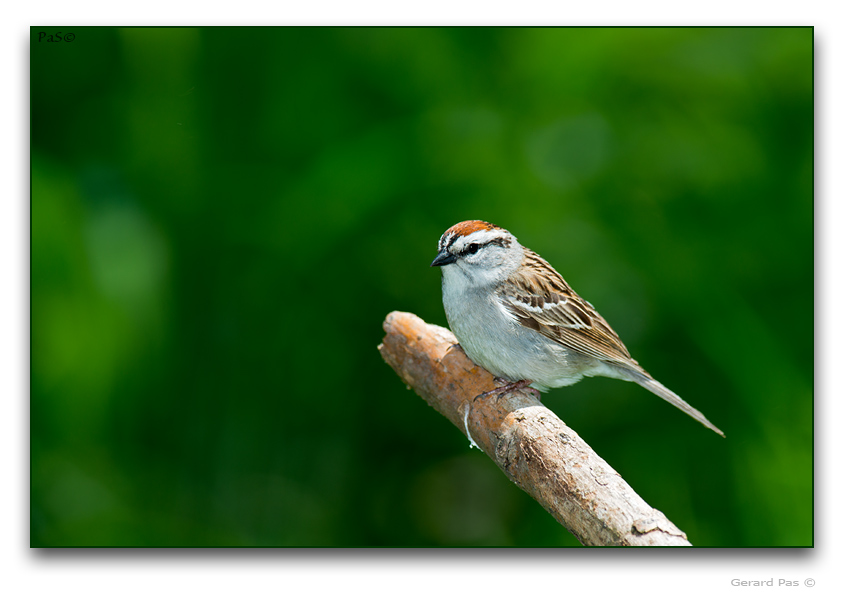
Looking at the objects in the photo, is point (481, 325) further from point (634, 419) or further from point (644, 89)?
point (644, 89)

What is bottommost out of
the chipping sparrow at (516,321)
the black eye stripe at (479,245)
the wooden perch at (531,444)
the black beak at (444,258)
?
the wooden perch at (531,444)

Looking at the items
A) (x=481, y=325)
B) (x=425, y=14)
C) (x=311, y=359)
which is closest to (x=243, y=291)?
(x=311, y=359)

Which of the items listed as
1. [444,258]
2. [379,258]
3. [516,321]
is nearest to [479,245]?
[444,258]

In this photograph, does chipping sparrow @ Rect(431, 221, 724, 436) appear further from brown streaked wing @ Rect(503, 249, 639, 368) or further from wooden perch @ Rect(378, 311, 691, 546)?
wooden perch @ Rect(378, 311, 691, 546)

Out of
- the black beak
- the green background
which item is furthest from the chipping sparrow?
the green background

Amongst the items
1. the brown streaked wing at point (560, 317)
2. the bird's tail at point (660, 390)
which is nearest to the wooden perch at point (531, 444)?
the brown streaked wing at point (560, 317)

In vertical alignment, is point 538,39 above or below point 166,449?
above

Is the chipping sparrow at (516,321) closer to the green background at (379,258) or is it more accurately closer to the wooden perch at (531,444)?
the wooden perch at (531,444)
